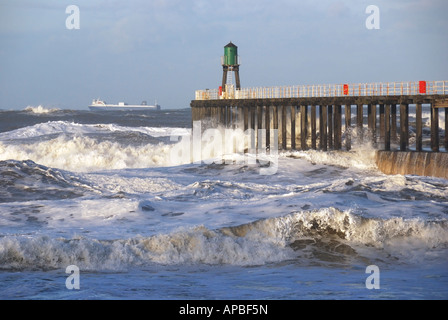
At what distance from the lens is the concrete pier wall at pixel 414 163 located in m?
24.9

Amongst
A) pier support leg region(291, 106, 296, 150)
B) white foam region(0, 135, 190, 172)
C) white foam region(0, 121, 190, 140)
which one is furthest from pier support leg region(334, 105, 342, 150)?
white foam region(0, 121, 190, 140)

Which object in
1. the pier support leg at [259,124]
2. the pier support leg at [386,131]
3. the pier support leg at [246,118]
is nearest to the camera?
the pier support leg at [386,131]

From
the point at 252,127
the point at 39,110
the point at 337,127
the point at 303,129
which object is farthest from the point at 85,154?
the point at 39,110

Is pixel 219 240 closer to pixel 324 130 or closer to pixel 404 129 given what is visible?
pixel 404 129

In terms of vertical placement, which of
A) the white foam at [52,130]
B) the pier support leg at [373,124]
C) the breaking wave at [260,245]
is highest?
the pier support leg at [373,124]

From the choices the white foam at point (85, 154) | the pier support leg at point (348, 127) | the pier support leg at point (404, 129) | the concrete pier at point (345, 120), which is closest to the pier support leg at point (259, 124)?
the concrete pier at point (345, 120)

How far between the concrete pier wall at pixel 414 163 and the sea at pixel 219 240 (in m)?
3.94

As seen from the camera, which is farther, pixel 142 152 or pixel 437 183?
pixel 142 152

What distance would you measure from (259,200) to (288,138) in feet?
63.6

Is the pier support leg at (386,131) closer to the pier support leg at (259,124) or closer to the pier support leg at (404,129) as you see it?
the pier support leg at (404,129)

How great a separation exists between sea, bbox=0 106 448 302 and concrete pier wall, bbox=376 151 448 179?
3.94 meters

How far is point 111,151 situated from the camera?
38750 mm
